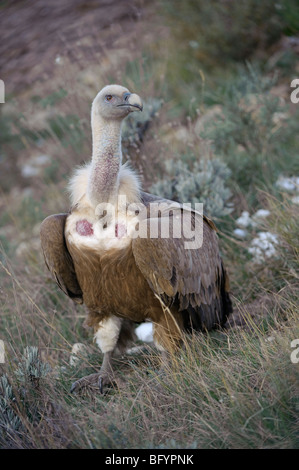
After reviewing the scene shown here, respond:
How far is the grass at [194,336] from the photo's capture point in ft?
10.1

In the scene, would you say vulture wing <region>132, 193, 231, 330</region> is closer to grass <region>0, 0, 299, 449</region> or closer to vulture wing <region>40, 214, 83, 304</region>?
grass <region>0, 0, 299, 449</region>

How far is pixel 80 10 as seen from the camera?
9047 millimetres

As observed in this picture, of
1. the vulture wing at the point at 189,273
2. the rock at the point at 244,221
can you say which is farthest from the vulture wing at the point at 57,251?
the rock at the point at 244,221

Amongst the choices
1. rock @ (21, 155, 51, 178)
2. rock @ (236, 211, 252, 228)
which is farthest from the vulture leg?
rock @ (21, 155, 51, 178)

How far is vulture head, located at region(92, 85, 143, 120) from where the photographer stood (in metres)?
3.89

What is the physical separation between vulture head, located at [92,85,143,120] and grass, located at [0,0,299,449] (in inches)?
48.7

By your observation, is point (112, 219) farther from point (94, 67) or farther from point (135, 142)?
point (94, 67)

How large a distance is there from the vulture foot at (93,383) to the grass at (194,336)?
10 centimetres

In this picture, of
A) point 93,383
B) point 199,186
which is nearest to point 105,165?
point 93,383

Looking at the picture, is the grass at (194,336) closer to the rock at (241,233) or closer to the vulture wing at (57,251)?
the rock at (241,233)

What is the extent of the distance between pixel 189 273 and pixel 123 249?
0.53m

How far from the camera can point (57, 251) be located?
13.4 feet
